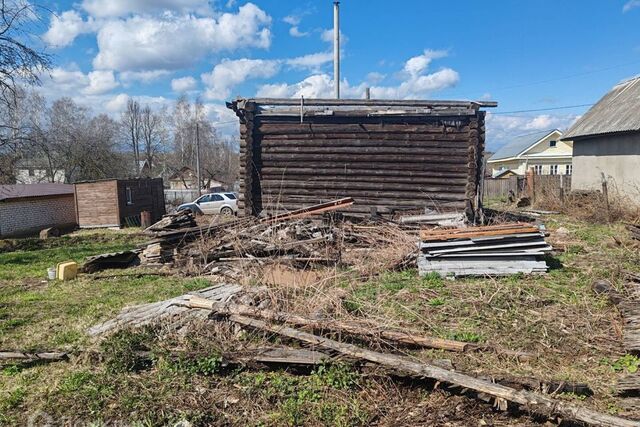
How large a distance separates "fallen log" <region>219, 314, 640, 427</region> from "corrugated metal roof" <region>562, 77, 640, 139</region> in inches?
632

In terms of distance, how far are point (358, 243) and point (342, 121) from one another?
13.3 ft

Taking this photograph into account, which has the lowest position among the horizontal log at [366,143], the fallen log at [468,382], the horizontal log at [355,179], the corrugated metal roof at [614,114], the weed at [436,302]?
the weed at [436,302]

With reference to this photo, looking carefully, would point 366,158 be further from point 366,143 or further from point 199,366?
point 199,366

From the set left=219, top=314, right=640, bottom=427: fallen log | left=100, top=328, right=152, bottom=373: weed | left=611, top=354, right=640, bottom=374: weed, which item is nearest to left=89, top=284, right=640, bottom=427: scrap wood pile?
left=219, top=314, right=640, bottom=427: fallen log

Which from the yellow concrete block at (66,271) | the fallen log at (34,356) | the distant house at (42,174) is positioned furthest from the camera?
the distant house at (42,174)

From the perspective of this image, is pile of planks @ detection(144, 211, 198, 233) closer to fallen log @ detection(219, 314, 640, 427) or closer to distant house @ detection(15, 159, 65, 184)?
fallen log @ detection(219, 314, 640, 427)

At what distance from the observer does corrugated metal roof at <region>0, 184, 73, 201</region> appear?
20567 millimetres

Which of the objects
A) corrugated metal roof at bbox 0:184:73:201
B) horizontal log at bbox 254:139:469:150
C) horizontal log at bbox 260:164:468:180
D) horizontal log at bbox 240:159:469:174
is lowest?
corrugated metal roof at bbox 0:184:73:201

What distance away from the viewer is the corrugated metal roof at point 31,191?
810 inches

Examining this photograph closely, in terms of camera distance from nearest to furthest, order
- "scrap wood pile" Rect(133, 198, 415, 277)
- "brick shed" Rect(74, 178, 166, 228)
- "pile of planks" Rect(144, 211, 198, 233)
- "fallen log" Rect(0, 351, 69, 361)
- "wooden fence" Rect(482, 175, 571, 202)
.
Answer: "fallen log" Rect(0, 351, 69, 361) < "scrap wood pile" Rect(133, 198, 415, 277) < "pile of planks" Rect(144, 211, 198, 233) < "wooden fence" Rect(482, 175, 571, 202) < "brick shed" Rect(74, 178, 166, 228)

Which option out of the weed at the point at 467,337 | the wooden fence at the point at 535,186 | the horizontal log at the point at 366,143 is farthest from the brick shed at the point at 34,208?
the wooden fence at the point at 535,186

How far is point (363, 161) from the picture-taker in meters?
12.0

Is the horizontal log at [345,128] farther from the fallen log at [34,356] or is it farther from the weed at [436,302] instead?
the fallen log at [34,356]

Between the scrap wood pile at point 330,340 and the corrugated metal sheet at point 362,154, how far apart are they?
6.54 metres
